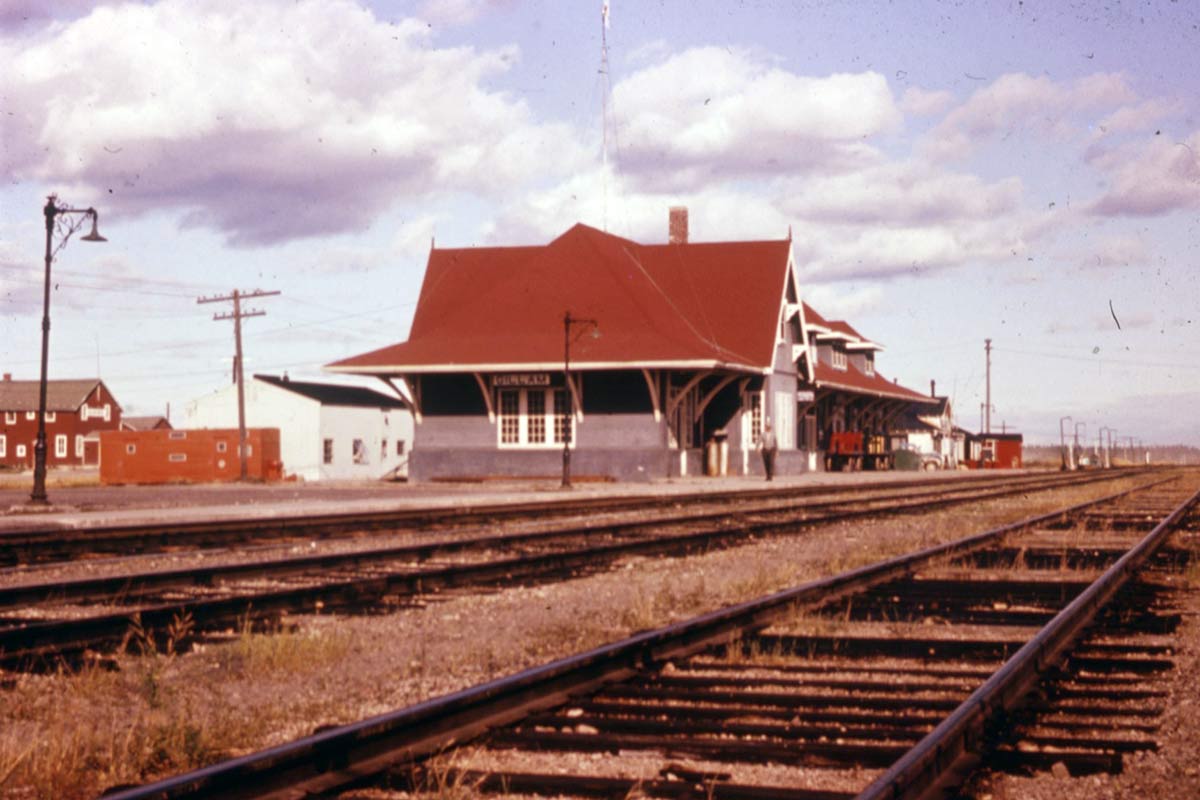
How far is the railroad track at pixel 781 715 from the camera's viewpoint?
4516mm

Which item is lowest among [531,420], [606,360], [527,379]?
[531,420]

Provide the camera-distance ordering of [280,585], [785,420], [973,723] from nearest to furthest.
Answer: [973,723] → [280,585] → [785,420]

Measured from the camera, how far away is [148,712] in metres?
6.10

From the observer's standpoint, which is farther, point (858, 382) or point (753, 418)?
point (858, 382)

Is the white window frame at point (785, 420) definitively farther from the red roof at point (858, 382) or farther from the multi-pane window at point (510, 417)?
the multi-pane window at point (510, 417)

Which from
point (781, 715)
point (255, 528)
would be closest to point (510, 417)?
point (255, 528)

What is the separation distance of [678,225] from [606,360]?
1692 cm

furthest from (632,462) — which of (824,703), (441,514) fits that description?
(824,703)

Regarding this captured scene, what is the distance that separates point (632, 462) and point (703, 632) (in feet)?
111

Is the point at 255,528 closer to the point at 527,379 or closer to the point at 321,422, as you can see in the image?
the point at 527,379

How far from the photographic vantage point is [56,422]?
4213 inches

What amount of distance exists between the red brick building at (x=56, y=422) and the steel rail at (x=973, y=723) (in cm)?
10702

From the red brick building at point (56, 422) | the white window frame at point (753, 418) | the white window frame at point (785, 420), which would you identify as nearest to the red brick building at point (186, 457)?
the white window frame at point (753, 418)

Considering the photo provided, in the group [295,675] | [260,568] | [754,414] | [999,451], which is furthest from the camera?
[999,451]
